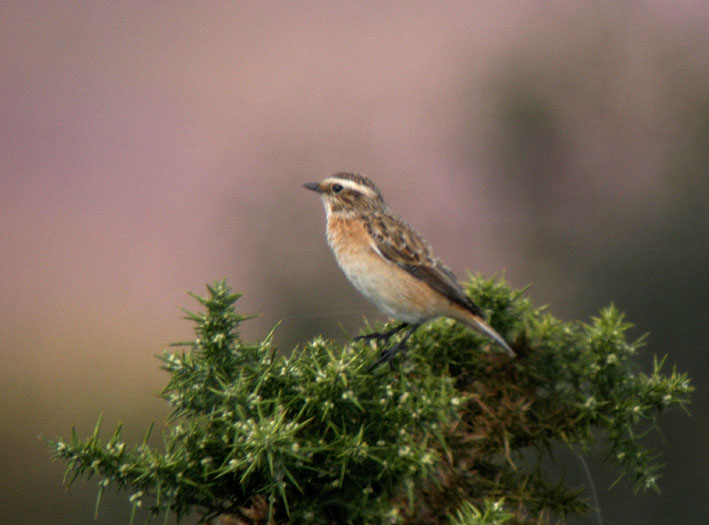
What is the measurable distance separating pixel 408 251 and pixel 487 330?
0.90 m

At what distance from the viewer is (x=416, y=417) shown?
300 centimetres

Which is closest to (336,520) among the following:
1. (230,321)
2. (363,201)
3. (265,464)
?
(265,464)

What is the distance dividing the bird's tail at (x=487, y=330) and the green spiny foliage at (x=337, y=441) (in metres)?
0.19

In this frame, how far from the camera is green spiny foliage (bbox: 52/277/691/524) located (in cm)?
292

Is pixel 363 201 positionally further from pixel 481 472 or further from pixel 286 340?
pixel 286 340

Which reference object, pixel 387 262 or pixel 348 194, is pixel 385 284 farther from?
pixel 348 194

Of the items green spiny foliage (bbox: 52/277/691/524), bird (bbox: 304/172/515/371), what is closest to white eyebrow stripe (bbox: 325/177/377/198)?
bird (bbox: 304/172/515/371)

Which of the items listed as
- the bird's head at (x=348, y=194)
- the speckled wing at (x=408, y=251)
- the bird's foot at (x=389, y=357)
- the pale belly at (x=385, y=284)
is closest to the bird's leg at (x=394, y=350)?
the bird's foot at (x=389, y=357)

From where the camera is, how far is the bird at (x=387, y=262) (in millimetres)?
4188

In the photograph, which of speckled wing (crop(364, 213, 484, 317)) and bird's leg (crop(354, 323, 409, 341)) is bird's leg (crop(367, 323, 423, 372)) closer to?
bird's leg (crop(354, 323, 409, 341))

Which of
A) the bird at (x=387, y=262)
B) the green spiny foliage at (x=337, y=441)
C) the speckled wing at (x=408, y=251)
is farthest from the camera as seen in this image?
the speckled wing at (x=408, y=251)

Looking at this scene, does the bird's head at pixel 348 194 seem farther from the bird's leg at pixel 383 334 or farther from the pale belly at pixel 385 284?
the bird's leg at pixel 383 334

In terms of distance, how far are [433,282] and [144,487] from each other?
197 cm

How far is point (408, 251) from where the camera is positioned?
4586mm
